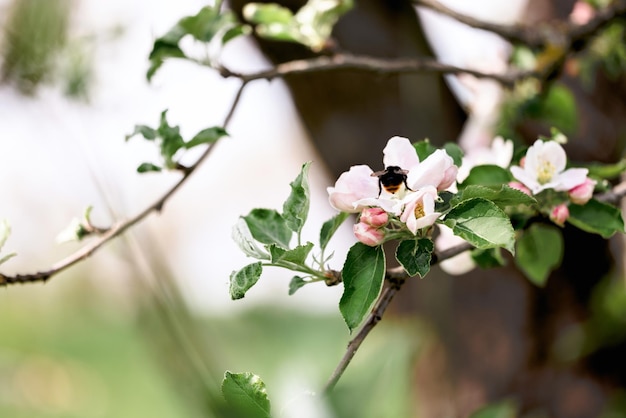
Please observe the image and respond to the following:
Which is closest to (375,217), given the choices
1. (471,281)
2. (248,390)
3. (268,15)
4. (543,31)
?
(248,390)

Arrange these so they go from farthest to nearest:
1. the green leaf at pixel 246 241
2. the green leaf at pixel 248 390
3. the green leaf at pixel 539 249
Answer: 1. the green leaf at pixel 539 249
2. the green leaf at pixel 246 241
3. the green leaf at pixel 248 390

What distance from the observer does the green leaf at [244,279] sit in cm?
40

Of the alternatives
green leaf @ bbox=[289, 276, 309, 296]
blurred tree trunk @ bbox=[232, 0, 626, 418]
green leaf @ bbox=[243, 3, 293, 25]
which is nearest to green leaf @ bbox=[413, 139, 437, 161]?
green leaf @ bbox=[289, 276, 309, 296]

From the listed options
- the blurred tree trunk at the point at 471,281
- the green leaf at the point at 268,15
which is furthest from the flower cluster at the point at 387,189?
the blurred tree trunk at the point at 471,281

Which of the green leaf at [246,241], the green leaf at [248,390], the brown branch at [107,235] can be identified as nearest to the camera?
the green leaf at [248,390]

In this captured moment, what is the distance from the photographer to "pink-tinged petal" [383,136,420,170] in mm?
442

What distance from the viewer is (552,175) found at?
1.77 ft

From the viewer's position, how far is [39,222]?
186 centimetres

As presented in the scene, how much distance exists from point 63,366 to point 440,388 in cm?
561

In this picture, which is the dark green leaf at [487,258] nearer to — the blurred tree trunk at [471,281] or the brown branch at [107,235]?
the brown branch at [107,235]

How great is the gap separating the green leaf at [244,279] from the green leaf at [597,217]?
29 cm

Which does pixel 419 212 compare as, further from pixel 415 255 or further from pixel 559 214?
pixel 559 214

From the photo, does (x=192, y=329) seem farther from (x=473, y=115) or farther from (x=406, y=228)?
(x=473, y=115)

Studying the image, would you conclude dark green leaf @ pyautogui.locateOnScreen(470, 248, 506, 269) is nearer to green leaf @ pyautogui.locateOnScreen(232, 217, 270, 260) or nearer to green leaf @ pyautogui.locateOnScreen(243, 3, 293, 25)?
green leaf @ pyautogui.locateOnScreen(232, 217, 270, 260)
